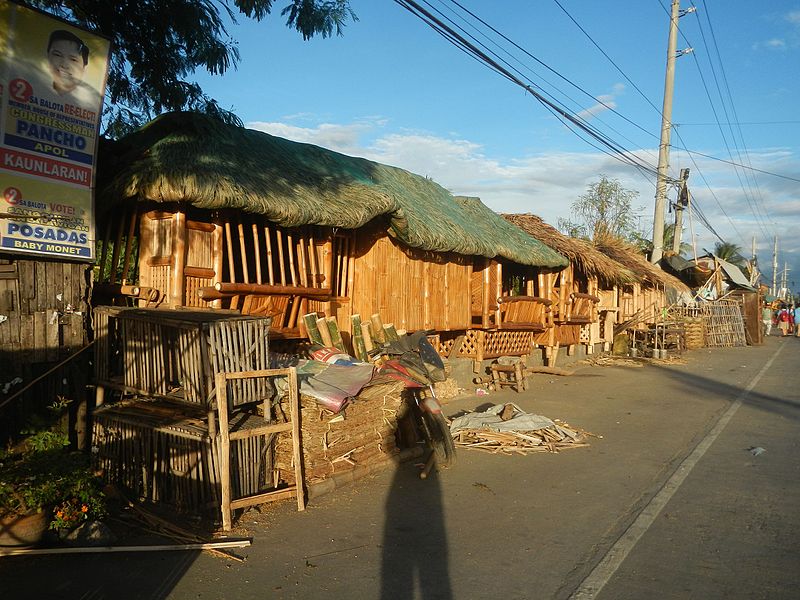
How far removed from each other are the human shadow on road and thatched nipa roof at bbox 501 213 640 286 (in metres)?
11.3

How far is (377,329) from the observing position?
415 inches

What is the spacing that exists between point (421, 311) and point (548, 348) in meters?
6.80

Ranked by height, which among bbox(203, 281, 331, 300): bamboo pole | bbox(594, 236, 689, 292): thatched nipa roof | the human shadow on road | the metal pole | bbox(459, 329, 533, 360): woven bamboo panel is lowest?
Result: the human shadow on road

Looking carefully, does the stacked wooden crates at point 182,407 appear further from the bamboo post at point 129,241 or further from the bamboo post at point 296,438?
the bamboo post at point 129,241

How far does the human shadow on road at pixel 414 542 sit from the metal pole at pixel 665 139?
21599mm

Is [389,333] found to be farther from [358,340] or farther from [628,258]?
[628,258]

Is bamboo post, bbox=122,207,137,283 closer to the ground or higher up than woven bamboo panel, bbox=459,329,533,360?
higher up

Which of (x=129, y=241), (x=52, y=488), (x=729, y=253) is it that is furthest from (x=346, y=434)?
(x=729, y=253)

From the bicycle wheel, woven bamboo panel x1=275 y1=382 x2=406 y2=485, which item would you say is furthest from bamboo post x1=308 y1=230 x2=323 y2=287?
the bicycle wheel

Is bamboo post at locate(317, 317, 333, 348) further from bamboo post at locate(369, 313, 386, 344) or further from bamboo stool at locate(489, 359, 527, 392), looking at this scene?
bamboo stool at locate(489, 359, 527, 392)

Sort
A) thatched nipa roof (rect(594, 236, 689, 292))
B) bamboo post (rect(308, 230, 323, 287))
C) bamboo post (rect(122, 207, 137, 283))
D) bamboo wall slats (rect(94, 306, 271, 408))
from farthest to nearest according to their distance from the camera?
thatched nipa roof (rect(594, 236, 689, 292))
bamboo post (rect(308, 230, 323, 287))
bamboo post (rect(122, 207, 137, 283))
bamboo wall slats (rect(94, 306, 271, 408))

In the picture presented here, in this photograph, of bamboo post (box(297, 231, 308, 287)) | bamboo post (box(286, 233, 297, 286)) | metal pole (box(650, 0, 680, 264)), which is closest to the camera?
bamboo post (box(286, 233, 297, 286))

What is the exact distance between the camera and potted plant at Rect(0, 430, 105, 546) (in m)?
5.04

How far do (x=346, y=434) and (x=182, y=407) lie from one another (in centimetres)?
169
